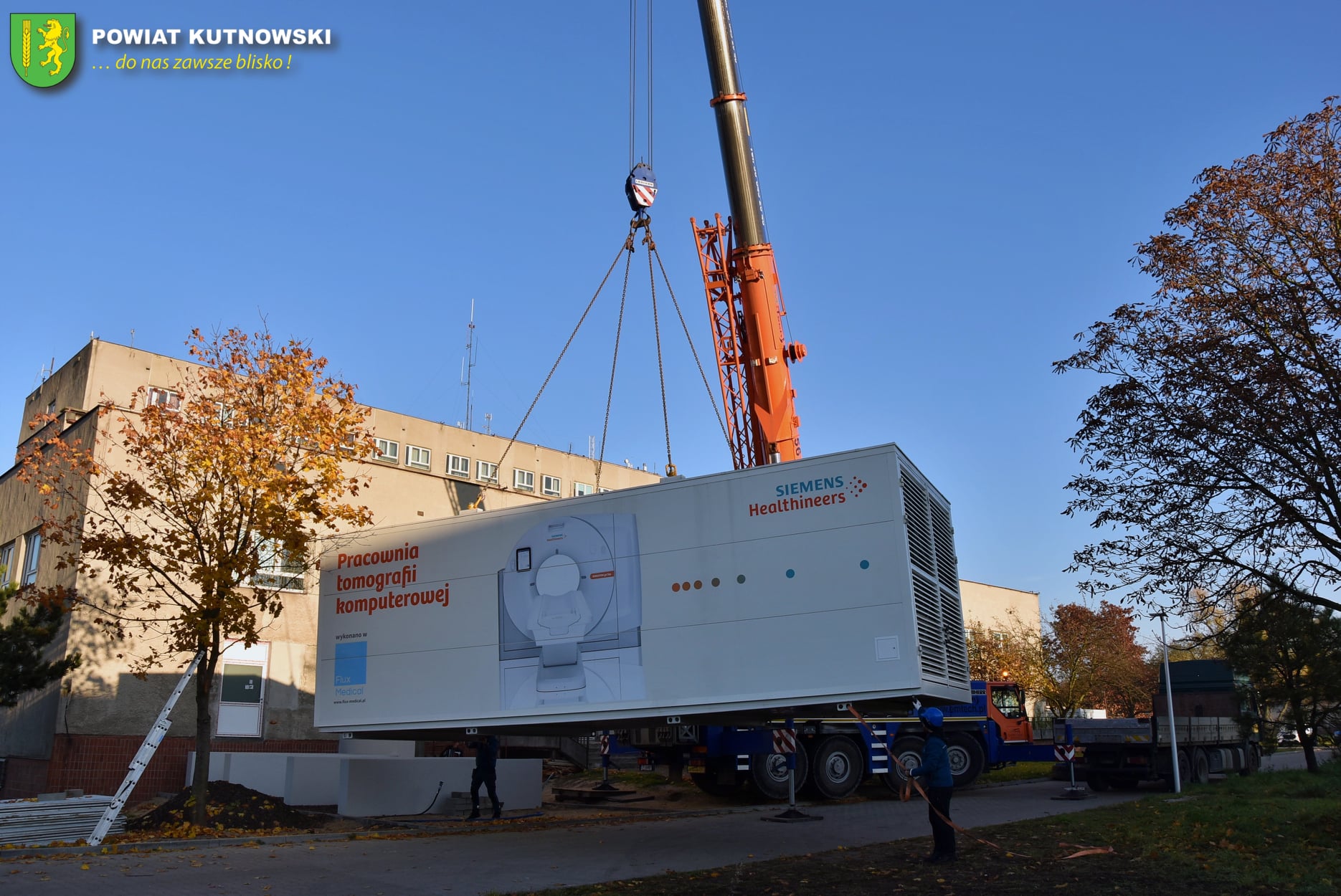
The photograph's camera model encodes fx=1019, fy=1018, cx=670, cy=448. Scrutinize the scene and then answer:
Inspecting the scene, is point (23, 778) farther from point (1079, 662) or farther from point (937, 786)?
point (1079, 662)

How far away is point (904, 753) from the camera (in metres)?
19.5

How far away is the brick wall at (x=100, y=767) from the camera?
58.5 ft

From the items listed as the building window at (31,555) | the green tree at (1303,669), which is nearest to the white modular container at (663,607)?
the building window at (31,555)

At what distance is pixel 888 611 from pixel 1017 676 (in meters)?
31.1

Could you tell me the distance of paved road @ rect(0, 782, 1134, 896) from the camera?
29.9ft

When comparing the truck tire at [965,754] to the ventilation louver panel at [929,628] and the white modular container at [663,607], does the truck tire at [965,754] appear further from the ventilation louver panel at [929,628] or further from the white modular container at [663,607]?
the ventilation louver panel at [929,628]

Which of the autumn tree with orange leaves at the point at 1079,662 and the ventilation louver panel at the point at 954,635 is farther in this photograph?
the autumn tree with orange leaves at the point at 1079,662

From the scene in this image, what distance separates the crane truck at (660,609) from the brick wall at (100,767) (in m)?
7.79

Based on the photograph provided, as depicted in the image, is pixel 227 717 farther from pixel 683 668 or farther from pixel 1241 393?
pixel 1241 393

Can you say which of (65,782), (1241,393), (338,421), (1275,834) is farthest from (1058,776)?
(65,782)

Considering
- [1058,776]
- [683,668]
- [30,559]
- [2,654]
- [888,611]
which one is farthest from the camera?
[1058,776]

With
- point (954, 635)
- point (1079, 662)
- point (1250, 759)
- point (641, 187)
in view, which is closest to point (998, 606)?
point (1079, 662)

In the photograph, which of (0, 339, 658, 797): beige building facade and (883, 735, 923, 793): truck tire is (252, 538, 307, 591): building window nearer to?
(0, 339, 658, 797): beige building facade

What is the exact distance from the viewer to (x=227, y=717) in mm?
20281
